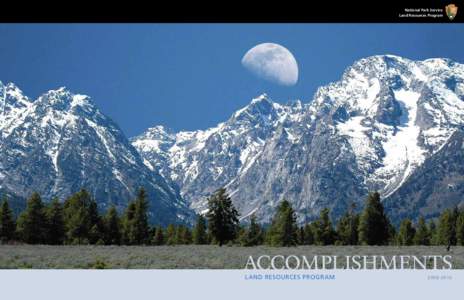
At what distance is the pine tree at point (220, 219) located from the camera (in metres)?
71.3

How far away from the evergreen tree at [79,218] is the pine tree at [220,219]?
1485 cm

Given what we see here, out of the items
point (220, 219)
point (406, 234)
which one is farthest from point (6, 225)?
point (406, 234)

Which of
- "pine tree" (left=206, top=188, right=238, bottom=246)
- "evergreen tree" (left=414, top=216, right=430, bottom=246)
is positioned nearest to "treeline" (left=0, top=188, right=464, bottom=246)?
"pine tree" (left=206, top=188, right=238, bottom=246)

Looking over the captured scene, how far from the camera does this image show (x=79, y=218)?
80.1 m

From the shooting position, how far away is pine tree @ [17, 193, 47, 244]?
2921 inches

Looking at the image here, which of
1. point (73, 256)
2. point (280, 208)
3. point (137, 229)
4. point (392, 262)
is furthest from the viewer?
point (137, 229)

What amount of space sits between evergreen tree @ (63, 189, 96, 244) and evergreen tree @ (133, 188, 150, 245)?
5610mm
